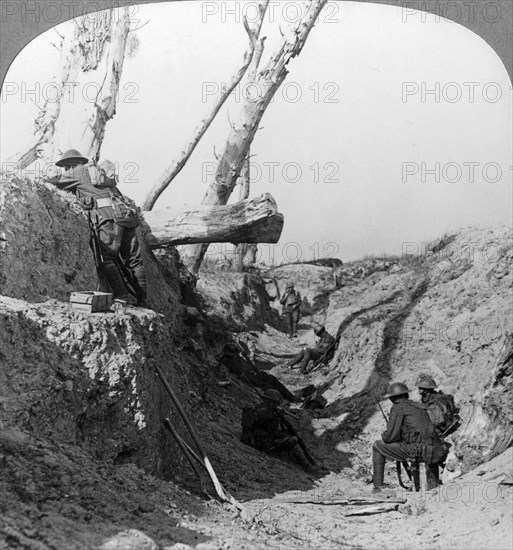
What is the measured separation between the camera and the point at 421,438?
880cm

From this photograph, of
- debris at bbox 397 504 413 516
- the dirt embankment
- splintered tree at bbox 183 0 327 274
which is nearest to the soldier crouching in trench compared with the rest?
the dirt embankment

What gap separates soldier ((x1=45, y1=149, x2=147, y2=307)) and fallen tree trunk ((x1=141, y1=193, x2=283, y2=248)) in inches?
37.7

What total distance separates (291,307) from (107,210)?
14024mm

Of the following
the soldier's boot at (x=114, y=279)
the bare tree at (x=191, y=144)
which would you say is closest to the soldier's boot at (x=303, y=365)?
the bare tree at (x=191, y=144)

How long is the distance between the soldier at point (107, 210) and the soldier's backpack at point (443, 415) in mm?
4038

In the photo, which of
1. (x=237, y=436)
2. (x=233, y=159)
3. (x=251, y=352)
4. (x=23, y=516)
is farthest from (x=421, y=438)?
(x=251, y=352)

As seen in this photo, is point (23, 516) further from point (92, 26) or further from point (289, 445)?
point (92, 26)

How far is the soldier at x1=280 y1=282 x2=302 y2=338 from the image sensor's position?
76.8ft

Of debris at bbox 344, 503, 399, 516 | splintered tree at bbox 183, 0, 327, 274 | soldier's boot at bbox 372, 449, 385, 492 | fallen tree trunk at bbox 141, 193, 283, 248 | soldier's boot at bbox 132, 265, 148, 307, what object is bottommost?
debris at bbox 344, 503, 399, 516

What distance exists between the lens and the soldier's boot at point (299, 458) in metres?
10.5

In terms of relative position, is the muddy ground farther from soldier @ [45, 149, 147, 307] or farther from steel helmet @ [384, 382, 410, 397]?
soldier @ [45, 149, 147, 307]

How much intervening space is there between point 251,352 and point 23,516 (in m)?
13.6

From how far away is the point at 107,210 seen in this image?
989 centimetres

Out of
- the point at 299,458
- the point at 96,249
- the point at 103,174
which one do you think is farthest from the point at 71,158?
the point at 299,458
